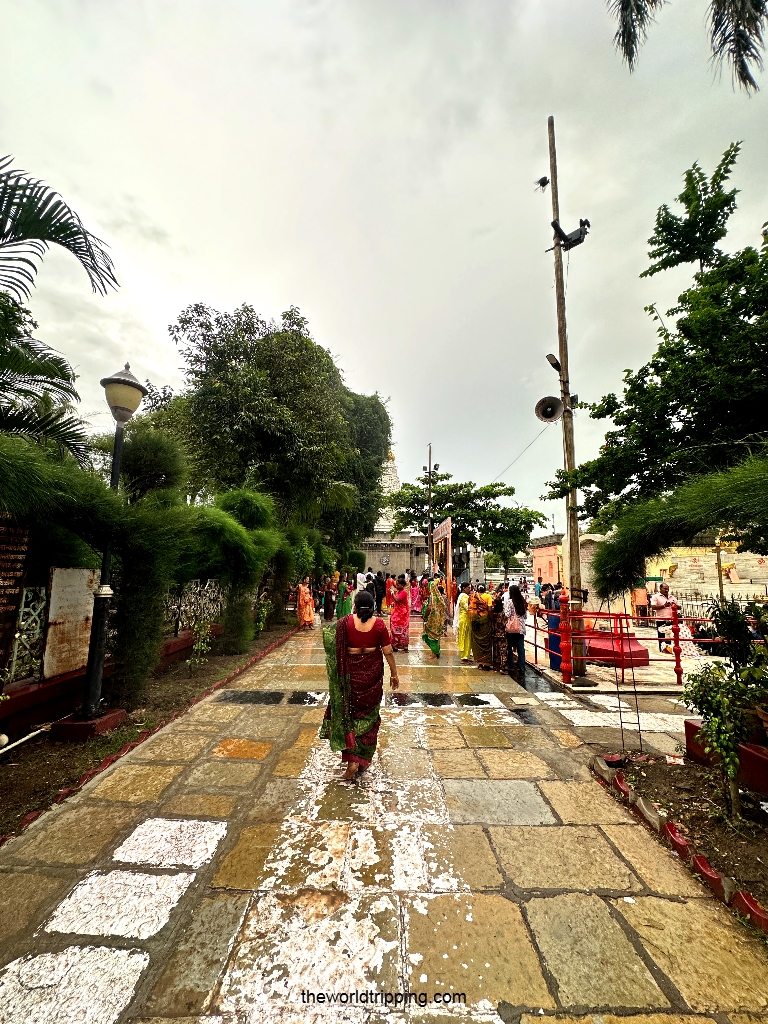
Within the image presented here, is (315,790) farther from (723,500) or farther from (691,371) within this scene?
(691,371)

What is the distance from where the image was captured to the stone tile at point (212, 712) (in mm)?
4943

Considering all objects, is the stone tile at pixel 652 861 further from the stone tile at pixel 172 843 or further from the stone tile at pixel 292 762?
the stone tile at pixel 172 843

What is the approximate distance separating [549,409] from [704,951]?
6.86 meters

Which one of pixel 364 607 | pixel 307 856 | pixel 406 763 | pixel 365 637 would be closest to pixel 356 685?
pixel 365 637

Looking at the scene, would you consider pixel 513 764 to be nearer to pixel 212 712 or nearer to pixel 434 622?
pixel 212 712

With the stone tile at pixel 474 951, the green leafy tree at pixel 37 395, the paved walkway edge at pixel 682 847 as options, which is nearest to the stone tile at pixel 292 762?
the stone tile at pixel 474 951

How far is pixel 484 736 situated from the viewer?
4.63 meters

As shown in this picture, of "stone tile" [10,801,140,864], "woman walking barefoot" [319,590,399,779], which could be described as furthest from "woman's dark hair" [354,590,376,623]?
"stone tile" [10,801,140,864]

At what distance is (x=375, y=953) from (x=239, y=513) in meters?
8.16

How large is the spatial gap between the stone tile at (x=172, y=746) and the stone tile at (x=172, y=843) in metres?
1.04

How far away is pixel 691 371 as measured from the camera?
725cm

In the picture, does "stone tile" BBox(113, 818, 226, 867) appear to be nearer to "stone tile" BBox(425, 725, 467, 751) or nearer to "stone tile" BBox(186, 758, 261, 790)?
"stone tile" BBox(186, 758, 261, 790)

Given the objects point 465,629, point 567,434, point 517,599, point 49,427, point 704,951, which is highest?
point 567,434

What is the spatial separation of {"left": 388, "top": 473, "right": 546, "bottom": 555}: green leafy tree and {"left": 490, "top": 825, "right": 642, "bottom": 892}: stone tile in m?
23.2
